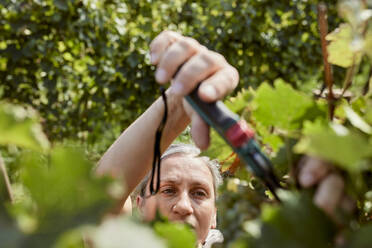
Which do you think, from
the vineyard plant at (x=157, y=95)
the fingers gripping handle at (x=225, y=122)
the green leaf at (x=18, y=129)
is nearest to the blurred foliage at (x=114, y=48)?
the vineyard plant at (x=157, y=95)

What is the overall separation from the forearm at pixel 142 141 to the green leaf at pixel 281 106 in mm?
552

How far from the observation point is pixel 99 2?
3.93 metres

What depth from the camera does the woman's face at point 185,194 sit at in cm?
180

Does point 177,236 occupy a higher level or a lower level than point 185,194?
higher

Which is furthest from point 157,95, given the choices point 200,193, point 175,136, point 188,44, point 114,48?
point 188,44

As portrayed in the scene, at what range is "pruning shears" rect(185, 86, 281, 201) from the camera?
452mm

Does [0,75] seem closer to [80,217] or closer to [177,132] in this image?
[177,132]

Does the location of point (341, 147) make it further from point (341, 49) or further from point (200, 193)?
point (200, 193)

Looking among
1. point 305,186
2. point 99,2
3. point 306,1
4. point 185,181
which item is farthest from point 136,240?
point 306,1

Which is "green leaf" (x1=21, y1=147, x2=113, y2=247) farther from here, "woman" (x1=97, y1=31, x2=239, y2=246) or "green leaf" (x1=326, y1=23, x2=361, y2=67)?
"green leaf" (x1=326, y1=23, x2=361, y2=67)

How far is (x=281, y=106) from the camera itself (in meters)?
0.44

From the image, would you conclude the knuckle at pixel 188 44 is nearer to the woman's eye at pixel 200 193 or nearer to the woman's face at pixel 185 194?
the woman's face at pixel 185 194

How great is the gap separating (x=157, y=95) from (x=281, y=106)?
3821mm

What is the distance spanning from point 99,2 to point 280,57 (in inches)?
71.9
